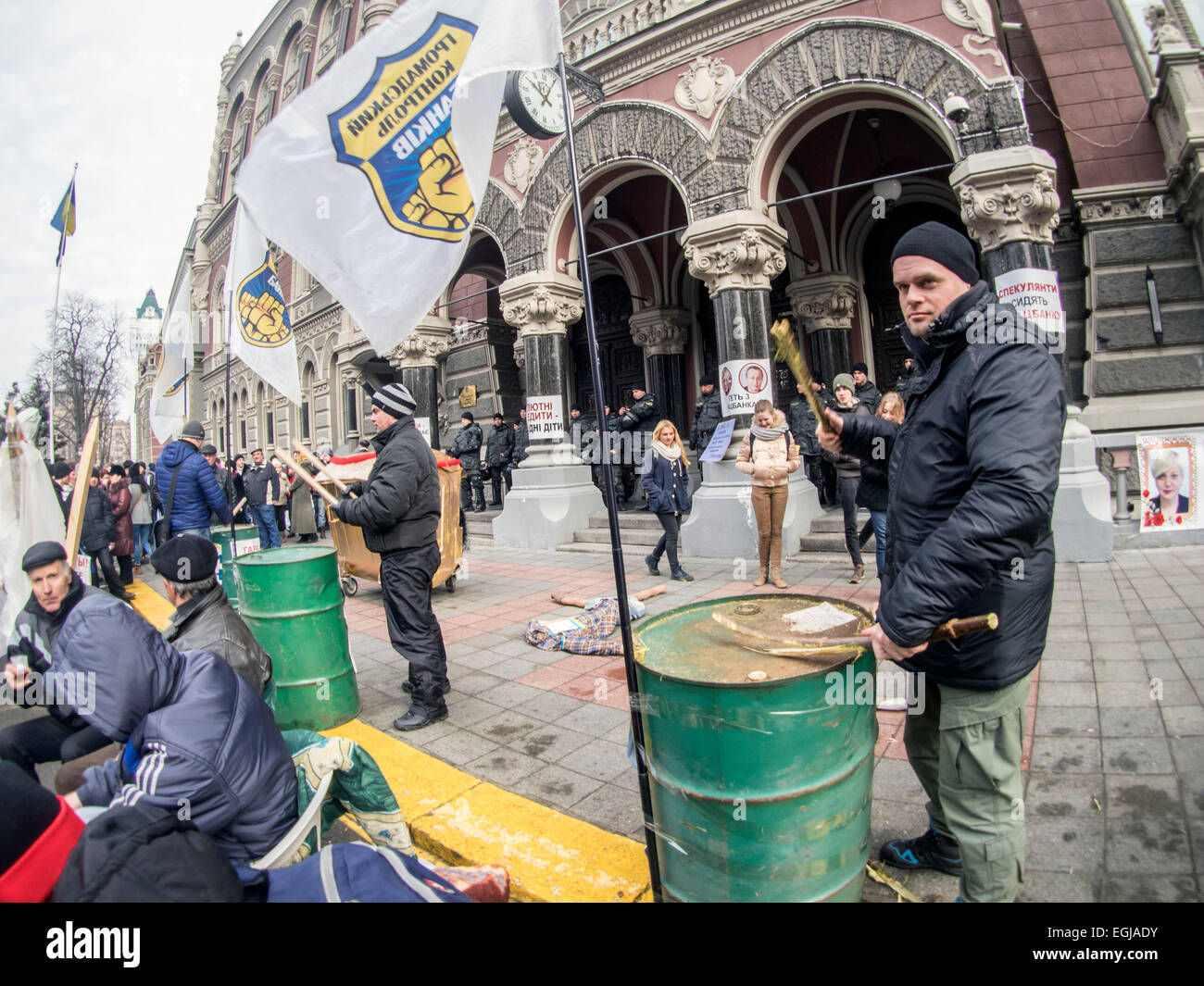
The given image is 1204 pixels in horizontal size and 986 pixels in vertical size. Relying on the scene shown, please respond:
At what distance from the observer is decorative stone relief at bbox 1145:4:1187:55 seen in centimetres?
834

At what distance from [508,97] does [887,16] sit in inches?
194

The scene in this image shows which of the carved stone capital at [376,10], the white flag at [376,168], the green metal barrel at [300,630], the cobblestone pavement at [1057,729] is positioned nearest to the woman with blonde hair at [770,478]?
the cobblestone pavement at [1057,729]

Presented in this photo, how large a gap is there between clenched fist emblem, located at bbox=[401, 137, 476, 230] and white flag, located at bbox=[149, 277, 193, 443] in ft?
17.5

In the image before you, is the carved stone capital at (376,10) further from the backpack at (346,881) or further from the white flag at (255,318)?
the backpack at (346,881)

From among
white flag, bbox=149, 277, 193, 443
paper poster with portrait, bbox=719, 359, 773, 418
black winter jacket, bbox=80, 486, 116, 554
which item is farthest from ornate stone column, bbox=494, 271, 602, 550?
black winter jacket, bbox=80, 486, 116, 554

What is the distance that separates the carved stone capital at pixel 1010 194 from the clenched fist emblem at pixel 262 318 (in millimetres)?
7452

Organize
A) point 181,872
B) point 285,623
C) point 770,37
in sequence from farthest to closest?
point 770,37 < point 285,623 < point 181,872

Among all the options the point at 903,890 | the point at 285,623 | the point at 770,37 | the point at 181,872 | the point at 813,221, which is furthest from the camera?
the point at 813,221

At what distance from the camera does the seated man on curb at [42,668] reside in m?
2.91

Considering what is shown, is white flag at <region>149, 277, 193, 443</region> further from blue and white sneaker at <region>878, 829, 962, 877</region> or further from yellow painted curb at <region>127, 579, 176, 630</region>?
blue and white sneaker at <region>878, 829, 962, 877</region>

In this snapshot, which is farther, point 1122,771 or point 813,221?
point 813,221
